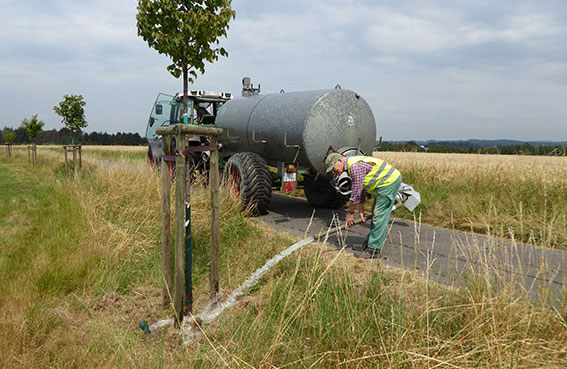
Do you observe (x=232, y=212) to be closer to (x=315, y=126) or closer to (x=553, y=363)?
(x=315, y=126)

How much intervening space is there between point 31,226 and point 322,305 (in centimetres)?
505

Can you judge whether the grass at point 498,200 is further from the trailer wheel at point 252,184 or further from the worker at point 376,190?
the trailer wheel at point 252,184

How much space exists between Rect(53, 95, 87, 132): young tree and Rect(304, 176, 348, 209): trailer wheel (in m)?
17.5

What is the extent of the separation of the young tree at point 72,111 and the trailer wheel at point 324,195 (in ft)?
57.4

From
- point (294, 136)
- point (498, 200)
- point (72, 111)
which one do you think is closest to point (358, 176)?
point (294, 136)

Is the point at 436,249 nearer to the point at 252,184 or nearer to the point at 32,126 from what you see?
the point at 252,184

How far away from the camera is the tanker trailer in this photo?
6.21 meters

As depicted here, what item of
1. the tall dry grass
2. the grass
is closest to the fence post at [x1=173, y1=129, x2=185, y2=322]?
the tall dry grass

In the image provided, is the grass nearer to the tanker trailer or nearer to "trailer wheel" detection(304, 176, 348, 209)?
"trailer wheel" detection(304, 176, 348, 209)

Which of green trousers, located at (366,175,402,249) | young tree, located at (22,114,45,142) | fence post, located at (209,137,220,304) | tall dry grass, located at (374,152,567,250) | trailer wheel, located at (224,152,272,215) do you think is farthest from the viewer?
young tree, located at (22,114,45,142)

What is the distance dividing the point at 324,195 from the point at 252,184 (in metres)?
1.93

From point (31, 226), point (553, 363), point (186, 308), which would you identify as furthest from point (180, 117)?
point (553, 363)

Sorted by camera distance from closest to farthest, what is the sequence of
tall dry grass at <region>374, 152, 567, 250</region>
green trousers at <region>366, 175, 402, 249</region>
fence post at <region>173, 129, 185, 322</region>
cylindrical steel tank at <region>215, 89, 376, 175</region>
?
1. fence post at <region>173, 129, 185, 322</region>
2. green trousers at <region>366, 175, 402, 249</region>
3. tall dry grass at <region>374, 152, 567, 250</region>
4. cylindrical steel tank at <region>215, 89, 376, 175</region>

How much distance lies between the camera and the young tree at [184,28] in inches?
287
